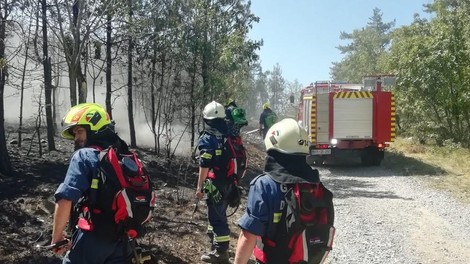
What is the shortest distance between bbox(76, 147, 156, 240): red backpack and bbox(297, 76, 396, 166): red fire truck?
11.5 metres

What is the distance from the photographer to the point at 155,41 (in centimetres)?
1254

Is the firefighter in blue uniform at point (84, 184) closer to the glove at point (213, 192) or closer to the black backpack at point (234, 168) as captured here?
the glove at point (213, 192)

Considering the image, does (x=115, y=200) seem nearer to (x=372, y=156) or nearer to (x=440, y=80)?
(x=372, y=156)

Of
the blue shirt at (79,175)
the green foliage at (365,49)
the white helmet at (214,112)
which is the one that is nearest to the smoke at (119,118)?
the white helmet at (214,112)

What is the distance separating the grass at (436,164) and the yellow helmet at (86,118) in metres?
8.60

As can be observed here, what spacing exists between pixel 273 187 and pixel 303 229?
30 cm

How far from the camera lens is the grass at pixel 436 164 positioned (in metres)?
11.3

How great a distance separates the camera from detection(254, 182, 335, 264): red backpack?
9.06 feet

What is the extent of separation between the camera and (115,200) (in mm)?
3059

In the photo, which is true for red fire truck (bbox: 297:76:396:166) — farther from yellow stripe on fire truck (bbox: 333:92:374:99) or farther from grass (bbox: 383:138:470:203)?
grass (bbox: 383:138:470:203)

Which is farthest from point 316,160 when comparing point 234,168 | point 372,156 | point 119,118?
point 119,118

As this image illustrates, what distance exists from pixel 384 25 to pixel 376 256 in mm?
72435

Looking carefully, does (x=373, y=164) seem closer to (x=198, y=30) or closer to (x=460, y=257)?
(x=198, y=30)

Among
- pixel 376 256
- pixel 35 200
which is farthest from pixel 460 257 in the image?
pixel 35 200
